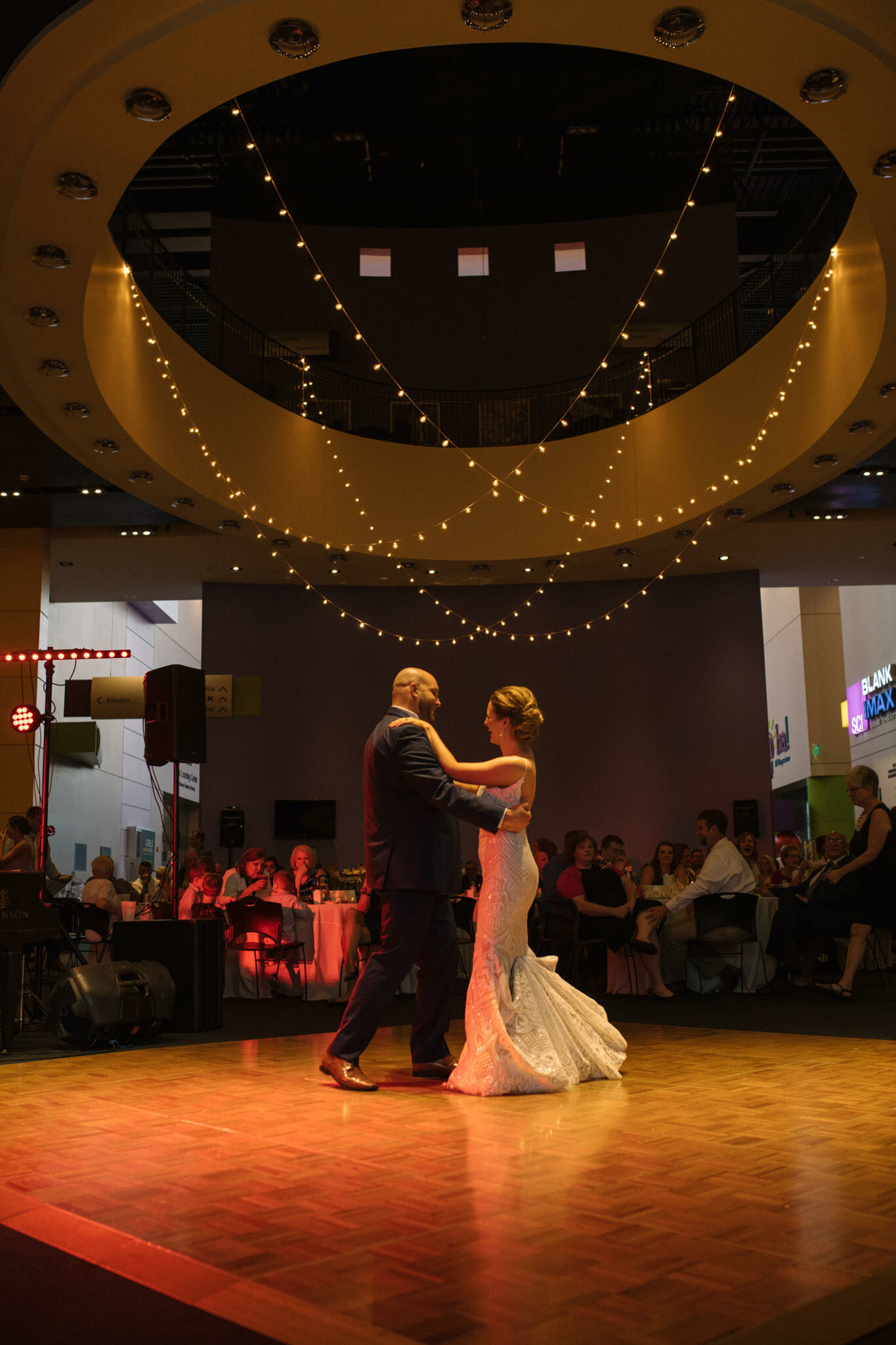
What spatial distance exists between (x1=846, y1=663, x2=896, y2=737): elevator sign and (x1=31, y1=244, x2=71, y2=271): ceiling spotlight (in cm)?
1359

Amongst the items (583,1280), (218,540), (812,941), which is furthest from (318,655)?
(583,1280)

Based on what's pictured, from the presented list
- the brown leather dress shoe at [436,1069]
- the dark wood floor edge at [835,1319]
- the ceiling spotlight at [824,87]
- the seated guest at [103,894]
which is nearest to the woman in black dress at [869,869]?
the brown leather dress shoe at [436,1069]

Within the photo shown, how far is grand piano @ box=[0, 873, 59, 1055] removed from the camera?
4.86 metres

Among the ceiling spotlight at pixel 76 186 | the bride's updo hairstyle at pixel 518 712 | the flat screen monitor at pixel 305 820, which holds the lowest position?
the flat screen monitor at pixel 305 820

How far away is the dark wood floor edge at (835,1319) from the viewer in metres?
1.59

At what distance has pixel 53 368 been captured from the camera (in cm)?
776

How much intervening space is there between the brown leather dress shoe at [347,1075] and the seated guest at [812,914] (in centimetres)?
361

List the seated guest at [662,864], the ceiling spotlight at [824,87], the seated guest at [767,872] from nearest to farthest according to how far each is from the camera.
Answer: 1. the ceiling spotlight at [824,87]
2. the seated guest at [662,864]
3. the seated guest at [767,872]

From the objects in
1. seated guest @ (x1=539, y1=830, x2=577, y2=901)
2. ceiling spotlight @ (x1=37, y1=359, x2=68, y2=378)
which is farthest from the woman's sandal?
ceiling spotlight @ (x1=37, y1=359, x2=68, y2=378)

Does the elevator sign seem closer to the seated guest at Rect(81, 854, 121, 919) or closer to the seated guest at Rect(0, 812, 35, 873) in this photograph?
the seated guest at Rect(81, 854, 121, 919)

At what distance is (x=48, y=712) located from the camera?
19.2ft

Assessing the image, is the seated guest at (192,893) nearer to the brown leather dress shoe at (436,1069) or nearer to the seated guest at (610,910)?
the seated guest at (610,910)

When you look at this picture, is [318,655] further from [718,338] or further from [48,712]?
[48,712]

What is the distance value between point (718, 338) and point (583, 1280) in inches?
436
